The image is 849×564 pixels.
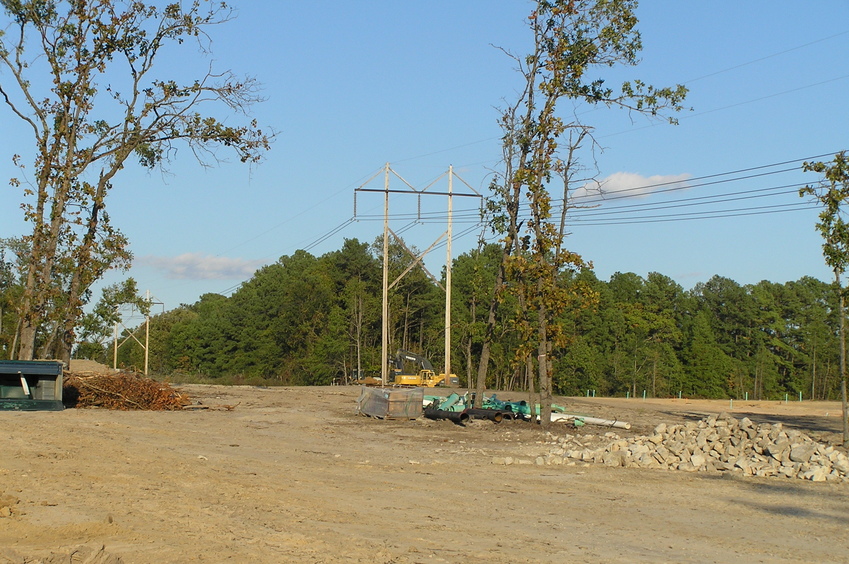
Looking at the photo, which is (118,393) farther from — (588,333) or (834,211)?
(588,333)

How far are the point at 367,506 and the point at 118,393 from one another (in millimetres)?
20260

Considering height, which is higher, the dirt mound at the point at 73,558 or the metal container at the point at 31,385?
the metal container at the point at 31,385

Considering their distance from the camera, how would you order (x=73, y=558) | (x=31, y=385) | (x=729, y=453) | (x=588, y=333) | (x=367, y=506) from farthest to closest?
(x=588, y=333) → (x=31, y=385) → (x=729, y=453) → (x=367, y=506) → (x=73, y=558)

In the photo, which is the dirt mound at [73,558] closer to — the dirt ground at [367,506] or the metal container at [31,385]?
the dirt ground at [367,506]

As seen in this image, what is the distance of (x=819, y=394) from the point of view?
93.9 m

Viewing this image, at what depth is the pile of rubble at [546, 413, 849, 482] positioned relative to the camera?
16438 mm

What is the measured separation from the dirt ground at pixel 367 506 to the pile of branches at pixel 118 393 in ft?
26.3

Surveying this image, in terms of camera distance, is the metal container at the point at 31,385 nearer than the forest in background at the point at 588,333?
Yes

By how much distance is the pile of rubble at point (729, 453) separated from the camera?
53.9 feet

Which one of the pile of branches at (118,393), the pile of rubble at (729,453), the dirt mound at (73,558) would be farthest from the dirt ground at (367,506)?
the pile of branches at (118,393)

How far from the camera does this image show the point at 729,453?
18.0 metres

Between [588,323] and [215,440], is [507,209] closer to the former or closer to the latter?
[215,440]

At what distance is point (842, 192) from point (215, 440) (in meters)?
16.4

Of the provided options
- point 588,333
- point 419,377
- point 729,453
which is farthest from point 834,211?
point 588,333
